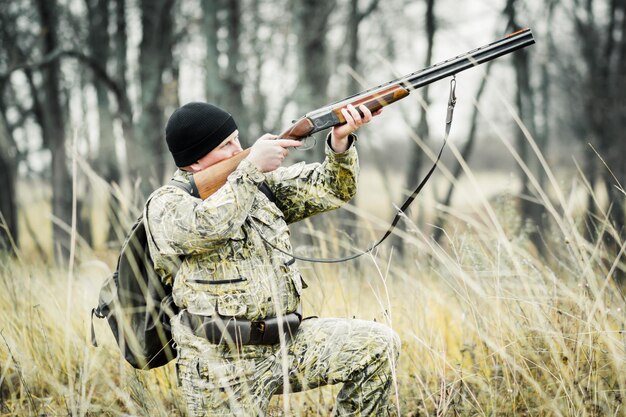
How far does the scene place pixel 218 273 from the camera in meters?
2.50

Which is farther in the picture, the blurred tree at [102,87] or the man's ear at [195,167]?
the blurred tree at [102,87]

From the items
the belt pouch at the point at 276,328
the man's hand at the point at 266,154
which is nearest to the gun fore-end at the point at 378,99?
the man's hand at the point at 266,154

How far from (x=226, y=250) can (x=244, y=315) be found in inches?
11.3

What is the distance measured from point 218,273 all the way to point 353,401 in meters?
0.79

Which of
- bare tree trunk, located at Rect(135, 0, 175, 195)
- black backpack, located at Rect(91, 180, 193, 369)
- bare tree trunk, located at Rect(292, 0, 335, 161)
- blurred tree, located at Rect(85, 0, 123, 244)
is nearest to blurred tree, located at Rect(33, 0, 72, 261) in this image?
bare tree trunk, located at Rect(135, 0, 175, 195)

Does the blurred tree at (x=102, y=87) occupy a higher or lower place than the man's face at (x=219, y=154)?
higher

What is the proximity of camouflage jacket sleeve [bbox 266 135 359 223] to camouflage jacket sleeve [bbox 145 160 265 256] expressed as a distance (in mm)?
414

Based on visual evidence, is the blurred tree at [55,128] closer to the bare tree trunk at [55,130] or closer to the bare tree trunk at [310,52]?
the bare tree trunk at [55,130]

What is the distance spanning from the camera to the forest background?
8.87 feet

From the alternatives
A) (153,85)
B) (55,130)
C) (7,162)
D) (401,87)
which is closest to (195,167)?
(401,87)

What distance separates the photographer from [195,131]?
266 centimetres

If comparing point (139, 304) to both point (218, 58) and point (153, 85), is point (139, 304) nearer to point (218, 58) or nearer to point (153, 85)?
point (218, 58)

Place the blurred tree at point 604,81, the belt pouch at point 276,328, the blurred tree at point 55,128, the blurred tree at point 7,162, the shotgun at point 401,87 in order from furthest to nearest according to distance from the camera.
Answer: the blurred tree at point 7,162, the blurred tree at point 604,81, the blurred tree at point 55,128, the shotgun at point 401,87, the belt pouch at point 276,328

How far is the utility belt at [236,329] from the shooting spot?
2414mm
